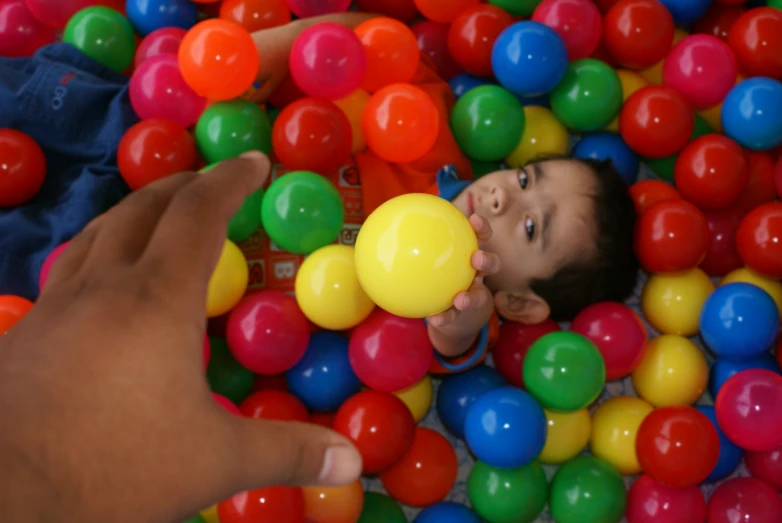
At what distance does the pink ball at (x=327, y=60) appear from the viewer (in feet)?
4.28

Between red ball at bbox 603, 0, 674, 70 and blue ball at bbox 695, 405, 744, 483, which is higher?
red ball at bbox 603, 0, 674, 70

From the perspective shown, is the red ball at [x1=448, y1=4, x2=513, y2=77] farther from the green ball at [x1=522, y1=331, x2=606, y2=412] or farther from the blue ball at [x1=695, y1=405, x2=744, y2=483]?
the blue ball at [x1=695, y1=405, x2=744, y2=483]

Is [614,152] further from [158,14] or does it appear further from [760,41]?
[158,14]

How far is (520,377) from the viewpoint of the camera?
1361 mm

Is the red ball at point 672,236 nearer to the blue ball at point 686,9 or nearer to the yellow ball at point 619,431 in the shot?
the yellow ball at point 619,431

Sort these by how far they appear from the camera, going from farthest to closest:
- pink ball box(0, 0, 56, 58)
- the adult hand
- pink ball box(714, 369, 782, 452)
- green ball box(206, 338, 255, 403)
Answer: pink ball box(0, 0, 56, 58) < green ball box(206, 338, 255, 403) < pink ball box(714, 369, 782, 452) < the adult hand

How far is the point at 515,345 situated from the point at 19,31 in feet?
4.08

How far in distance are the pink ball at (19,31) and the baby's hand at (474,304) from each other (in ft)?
3.72

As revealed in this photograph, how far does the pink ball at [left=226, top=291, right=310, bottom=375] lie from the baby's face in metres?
0.35

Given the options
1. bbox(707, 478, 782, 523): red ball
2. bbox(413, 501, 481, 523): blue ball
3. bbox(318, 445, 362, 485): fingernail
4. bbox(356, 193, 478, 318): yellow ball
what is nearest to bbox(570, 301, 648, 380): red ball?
bbox(707, 478, 782, 523): red ball

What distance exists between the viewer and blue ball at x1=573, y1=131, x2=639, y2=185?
1.52 metres

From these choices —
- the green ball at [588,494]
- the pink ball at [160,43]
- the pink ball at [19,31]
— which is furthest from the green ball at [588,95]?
the pink ball at [19,31]

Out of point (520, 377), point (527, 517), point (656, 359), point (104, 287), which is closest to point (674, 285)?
point (656, 359)

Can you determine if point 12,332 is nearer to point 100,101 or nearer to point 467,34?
point 100,101
